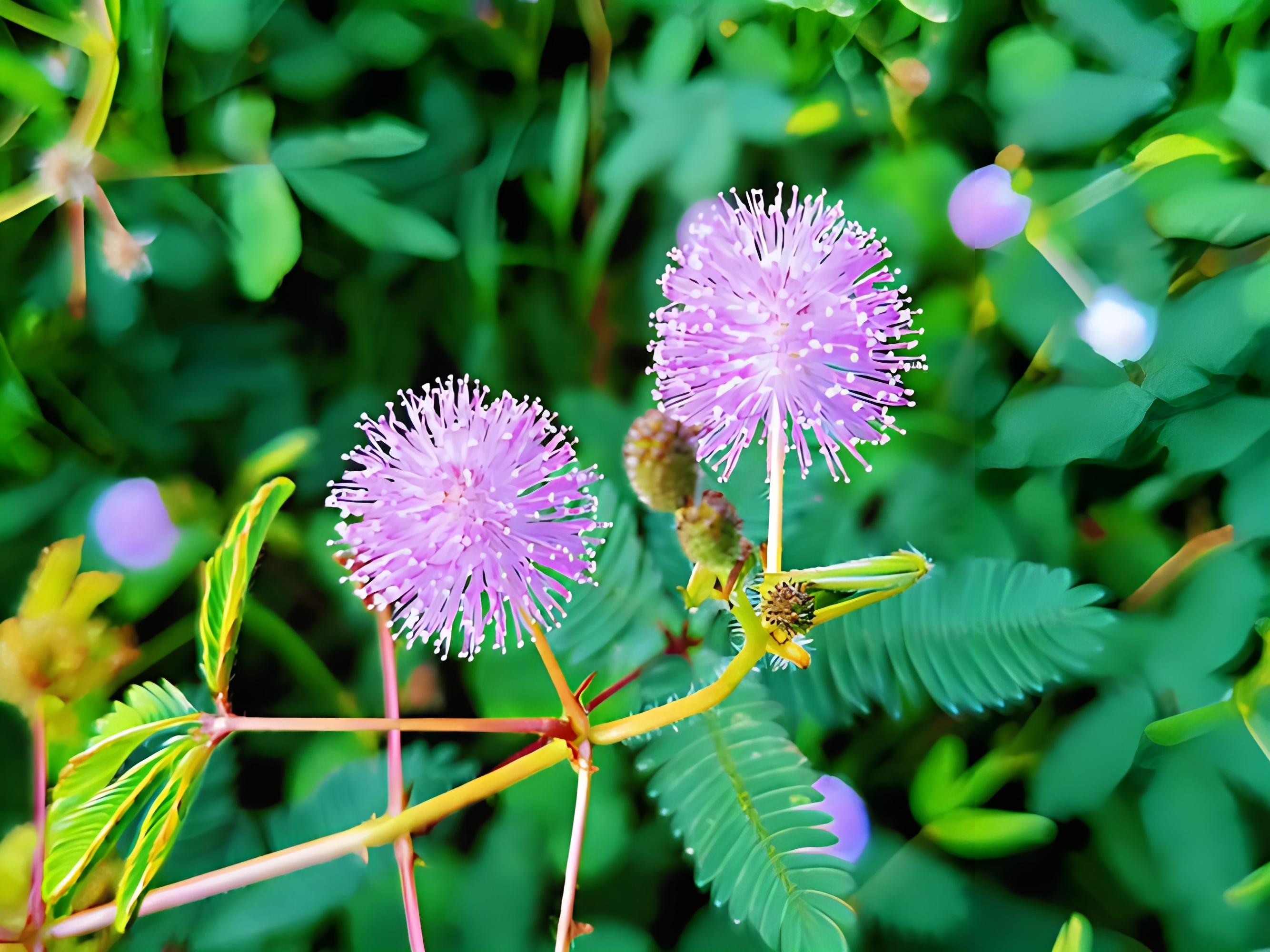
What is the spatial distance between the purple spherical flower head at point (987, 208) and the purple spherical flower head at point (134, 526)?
1.73ft

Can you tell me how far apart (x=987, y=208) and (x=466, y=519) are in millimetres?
343

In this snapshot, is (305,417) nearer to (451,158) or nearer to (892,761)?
(451,158)


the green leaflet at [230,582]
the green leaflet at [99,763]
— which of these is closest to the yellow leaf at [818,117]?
the green leaflet at [230,582]

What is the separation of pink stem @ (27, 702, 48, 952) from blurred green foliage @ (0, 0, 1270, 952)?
0.03 meters

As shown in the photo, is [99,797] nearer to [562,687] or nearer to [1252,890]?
[562,687]

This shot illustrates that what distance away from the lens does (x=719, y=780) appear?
421 mm

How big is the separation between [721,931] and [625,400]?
0.31 meters

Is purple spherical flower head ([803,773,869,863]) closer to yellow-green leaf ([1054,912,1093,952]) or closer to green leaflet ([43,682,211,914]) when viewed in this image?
yellow-green leaf ([1054,912,1093,952])

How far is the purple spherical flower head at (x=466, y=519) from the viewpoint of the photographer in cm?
38

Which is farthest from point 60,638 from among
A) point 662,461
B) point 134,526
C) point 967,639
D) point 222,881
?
point 967,639

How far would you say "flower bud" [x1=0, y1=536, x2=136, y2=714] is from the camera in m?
0.49

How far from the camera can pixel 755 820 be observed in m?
0.41

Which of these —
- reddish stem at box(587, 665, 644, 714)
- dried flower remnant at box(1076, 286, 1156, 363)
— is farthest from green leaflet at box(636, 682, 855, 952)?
dried flower remnant at box(1076, 286, 1156, 363)

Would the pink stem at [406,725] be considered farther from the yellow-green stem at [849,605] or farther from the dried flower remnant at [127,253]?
the dried flower remnant at [127,253]
